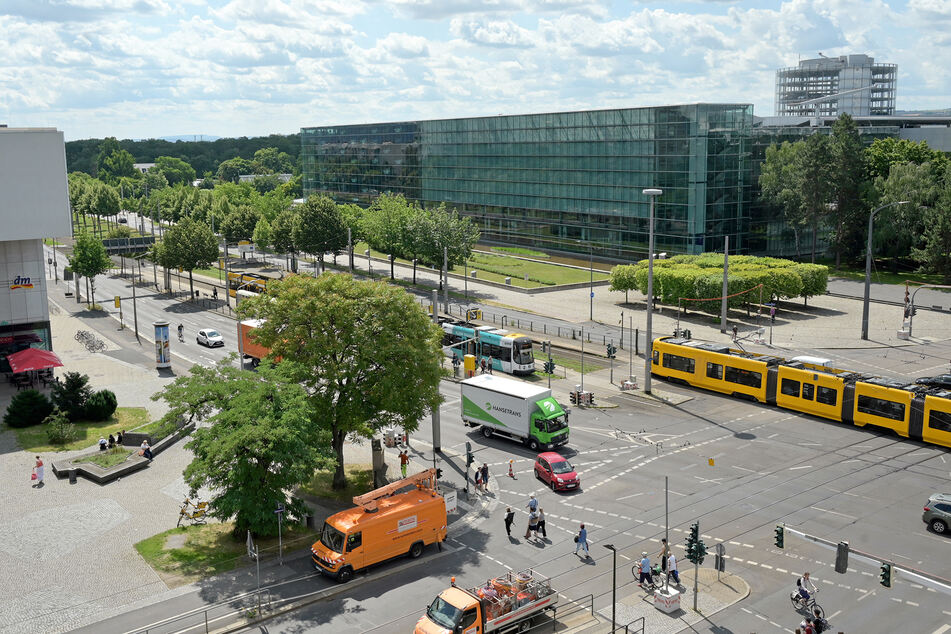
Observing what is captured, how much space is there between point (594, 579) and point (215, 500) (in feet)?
48.7

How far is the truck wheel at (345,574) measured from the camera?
30.7 metres

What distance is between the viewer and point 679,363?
57.9 meters

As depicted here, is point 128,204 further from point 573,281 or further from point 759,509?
point 759,509

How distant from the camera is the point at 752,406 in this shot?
53000 millimetres

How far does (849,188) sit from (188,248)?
3092 inches

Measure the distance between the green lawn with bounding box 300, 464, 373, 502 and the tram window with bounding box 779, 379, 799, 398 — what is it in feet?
86.2

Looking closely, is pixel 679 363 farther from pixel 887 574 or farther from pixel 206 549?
pixel 206 549

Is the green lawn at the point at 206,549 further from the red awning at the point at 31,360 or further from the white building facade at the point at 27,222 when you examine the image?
the white building facade at the point at 27,222

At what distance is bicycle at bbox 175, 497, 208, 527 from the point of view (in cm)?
3362

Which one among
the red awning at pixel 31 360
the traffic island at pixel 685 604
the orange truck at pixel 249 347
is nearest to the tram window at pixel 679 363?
the traffic island at pixel 685 604

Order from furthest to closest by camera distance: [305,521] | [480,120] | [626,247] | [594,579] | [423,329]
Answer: [480,120]
[626,247]
[423,329]
[305,521]
[594,579]

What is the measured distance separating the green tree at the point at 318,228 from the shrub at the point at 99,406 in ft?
180

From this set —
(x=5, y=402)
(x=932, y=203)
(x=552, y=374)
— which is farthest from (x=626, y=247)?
(x=5, y=402)

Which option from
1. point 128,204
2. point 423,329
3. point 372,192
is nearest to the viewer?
point 423,329
